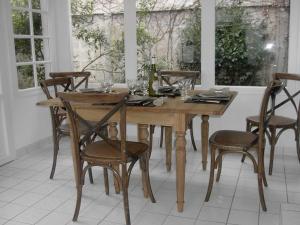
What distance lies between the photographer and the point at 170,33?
4.06 m

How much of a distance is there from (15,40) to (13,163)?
1257 mm

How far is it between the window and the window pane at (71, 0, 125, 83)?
0.41m

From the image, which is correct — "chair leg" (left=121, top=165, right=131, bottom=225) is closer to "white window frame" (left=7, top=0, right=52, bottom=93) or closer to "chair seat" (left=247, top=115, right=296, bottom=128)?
"chair seat" (left=247, top=115, right=296, bottom=128)

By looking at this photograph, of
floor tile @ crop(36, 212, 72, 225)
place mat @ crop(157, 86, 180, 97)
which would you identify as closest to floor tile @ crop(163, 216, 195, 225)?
floor tile @ crop(36, 212, 72, 225)

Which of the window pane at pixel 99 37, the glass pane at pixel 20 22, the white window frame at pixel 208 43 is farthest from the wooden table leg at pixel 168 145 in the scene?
the glass pane at pixel 20 22

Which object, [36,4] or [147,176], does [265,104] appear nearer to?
[147,176]

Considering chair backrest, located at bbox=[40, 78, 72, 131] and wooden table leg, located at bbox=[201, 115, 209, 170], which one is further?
wooden table leg, located at bbox=[201, 115, 209, 170]

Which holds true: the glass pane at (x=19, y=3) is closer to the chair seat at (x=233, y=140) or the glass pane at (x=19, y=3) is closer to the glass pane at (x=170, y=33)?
the glass pane at (x=170, y=33)

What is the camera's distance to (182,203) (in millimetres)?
2463

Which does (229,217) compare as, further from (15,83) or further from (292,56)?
(15,83)

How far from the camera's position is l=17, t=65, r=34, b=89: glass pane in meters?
3.79

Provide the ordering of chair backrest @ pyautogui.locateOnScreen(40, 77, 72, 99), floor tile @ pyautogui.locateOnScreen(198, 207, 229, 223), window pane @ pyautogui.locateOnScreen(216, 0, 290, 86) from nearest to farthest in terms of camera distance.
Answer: floor tile @ pyautogui.locateOnScreen(198, 207, 229, 223) → chair backrest @ pyautogui.locateOnScreen(40, 77, 72, 99) → window pane @ pyautogui.locateOnScreen(216, 0, 290, 86)

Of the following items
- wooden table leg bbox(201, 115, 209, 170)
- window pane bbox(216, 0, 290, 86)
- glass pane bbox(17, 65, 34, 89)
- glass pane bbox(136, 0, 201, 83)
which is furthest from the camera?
glass pane bbox(136, 0, 201, 83)

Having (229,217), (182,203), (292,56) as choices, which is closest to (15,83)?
(182,203)
